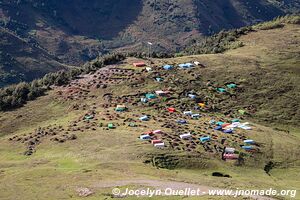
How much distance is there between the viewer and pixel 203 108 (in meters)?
117

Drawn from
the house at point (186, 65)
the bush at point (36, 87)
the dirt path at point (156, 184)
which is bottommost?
the bush at point (36, 87)

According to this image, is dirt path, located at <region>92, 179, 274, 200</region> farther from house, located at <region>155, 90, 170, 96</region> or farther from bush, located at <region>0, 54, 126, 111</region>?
bush, located at <region>0, 54, 126, 111</region>

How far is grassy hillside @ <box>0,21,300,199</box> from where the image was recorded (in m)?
70.8

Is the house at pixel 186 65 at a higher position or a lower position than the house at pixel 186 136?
higher

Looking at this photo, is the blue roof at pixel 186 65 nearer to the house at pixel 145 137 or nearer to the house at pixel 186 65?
the house at pixel 186 65

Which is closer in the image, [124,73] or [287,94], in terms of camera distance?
[287,94]

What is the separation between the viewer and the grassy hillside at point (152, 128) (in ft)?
232

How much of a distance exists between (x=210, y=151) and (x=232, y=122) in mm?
23608

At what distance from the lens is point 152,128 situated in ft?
316

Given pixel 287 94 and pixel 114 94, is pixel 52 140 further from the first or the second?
pixel 287 94

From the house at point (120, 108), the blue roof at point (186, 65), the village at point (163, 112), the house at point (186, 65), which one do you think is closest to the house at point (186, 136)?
the village at point (163, 112)

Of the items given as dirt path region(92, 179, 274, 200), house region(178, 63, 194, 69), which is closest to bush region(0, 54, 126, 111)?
house region(178, 63, 194, 69)

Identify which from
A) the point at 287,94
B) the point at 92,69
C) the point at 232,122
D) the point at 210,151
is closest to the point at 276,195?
the point at 210,151

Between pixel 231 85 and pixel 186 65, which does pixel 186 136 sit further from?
pixel 186 65
